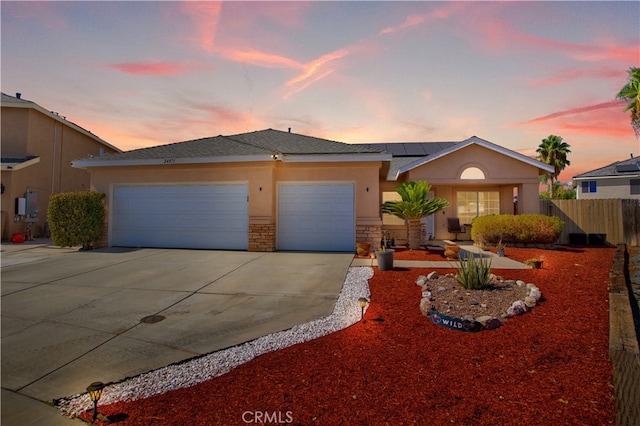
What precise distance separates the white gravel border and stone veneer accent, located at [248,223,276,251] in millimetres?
Answer: 6069

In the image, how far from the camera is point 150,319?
4.75 m

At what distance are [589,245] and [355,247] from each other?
10.4 meters

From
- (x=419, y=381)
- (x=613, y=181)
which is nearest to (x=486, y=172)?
(x=419, y=381)

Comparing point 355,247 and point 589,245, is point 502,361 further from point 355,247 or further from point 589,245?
point 589,245

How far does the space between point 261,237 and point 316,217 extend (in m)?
2.10

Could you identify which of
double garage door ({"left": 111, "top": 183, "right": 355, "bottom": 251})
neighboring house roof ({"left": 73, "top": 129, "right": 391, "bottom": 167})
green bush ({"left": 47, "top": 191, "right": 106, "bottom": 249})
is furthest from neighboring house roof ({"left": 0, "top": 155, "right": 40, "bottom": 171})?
double garage door ({"left": 111, "top": 183, "right": 355, "bottom": 251})

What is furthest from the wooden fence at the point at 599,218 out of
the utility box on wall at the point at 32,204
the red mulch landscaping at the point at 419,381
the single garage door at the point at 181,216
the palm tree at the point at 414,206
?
the utility box on wall at the point at 32,204

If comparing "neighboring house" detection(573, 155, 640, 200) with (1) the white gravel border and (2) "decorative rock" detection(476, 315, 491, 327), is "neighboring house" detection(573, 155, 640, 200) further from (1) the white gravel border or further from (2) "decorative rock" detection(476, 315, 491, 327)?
(1) the white gravel border

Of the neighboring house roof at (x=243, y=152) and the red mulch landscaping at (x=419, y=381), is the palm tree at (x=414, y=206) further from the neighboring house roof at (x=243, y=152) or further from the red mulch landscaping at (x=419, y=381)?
the red mulch landscaping at (x=419, y=381)

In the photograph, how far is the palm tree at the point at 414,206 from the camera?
10594 mm

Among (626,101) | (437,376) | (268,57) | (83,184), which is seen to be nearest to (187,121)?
(268,57)

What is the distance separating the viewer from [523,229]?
11.6 m

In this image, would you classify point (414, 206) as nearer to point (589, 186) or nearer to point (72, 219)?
point (72, 219)

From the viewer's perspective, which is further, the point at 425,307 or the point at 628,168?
the point at 628,168
